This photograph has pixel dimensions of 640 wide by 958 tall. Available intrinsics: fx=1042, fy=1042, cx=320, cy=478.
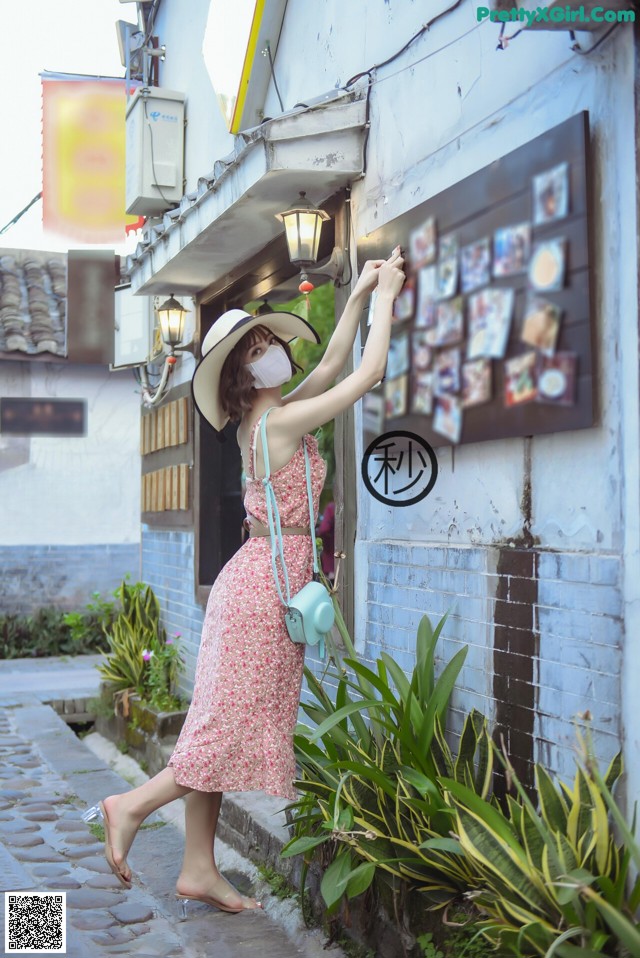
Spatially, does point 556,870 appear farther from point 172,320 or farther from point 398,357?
point 172,320

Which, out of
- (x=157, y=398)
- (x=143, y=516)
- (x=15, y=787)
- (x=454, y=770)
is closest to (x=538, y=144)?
(x=454, y=770)

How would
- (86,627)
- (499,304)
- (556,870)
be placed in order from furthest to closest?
1. (86,627)
2. (499,304)
3. (556,870)

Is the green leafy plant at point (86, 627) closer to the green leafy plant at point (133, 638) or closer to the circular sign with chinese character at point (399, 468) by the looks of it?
the green leafy plant at point (133, 638)

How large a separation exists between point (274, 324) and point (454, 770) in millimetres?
1804

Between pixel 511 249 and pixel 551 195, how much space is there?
A: 0.26 metres

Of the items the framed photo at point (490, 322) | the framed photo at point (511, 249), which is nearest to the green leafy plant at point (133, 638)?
the framed photo at point (490, 322)

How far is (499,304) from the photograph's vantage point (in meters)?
3.50

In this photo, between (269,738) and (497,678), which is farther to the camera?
(269,738)

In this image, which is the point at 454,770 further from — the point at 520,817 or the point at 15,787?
the point at 15,787

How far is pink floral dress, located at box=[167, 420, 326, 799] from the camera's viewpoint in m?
3.76

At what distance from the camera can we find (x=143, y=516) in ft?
30.0

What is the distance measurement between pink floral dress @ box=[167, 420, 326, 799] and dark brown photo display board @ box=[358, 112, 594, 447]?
0.60 metres

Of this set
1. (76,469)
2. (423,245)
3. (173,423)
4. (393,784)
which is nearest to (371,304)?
(423,245)

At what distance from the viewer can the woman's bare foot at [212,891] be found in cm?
393
